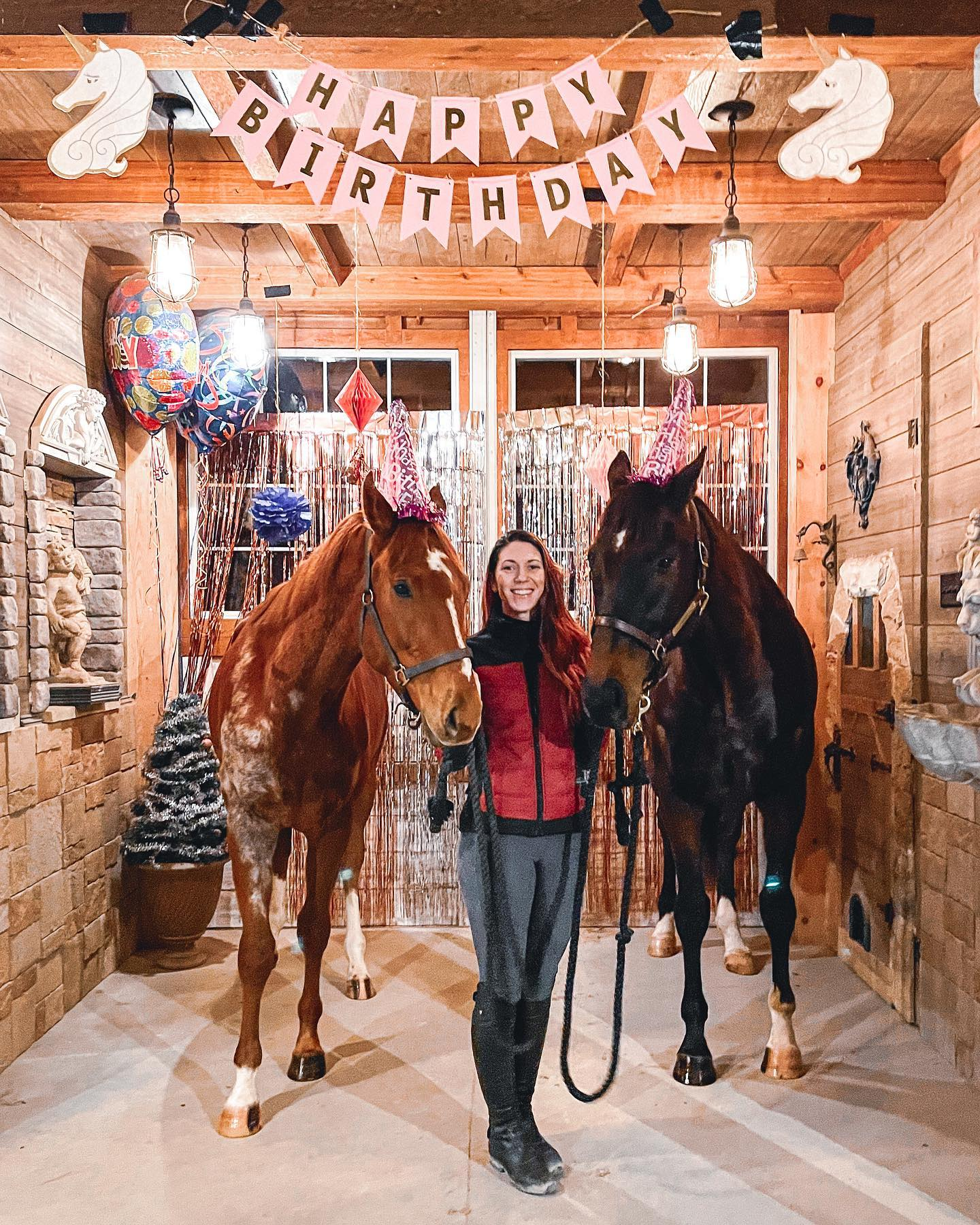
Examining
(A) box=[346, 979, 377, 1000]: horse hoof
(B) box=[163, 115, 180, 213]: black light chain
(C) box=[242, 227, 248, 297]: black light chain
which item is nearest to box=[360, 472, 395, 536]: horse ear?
(B) box=[163, 115, 180, 213]: black light chain

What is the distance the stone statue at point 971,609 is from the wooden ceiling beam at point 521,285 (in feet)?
6.53

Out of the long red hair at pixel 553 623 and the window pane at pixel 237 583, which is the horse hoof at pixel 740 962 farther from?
the window pane at pixel 237 583

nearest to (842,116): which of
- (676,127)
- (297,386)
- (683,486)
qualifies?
(676,127)

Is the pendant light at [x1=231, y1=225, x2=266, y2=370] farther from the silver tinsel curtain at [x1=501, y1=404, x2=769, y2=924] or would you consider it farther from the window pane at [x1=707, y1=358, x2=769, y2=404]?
the window pane at [x1=707, y1=358, x2=769, y2=404]

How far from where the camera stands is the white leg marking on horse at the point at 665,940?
13.1 feet

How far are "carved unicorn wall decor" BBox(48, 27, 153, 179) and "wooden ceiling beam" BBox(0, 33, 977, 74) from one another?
0.48 feet

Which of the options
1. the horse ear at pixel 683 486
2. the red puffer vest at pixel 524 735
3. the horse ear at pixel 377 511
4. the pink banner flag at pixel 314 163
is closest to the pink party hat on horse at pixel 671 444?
the horse ear at pixel 683 486

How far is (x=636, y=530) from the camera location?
258 centimetres

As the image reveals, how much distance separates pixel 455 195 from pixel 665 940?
3.10 meters

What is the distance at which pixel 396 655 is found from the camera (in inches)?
95.6

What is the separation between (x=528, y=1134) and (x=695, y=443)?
3.06m

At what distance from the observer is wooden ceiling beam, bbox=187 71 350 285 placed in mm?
2541

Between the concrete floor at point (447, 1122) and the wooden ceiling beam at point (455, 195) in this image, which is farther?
the wooden ceiling beam at point (455, 195)

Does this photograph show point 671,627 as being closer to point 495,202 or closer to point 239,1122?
point 495,202
